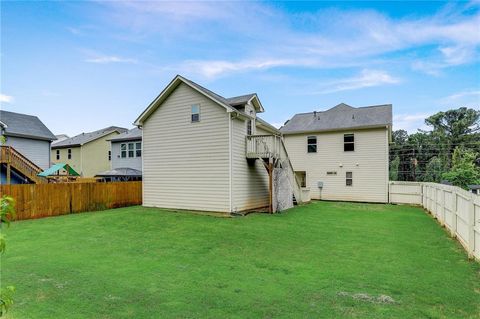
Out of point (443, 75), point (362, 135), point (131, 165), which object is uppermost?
point (443, 75)

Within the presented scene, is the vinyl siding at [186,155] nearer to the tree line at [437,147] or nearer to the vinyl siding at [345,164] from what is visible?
the vinyl siding at [345,164]

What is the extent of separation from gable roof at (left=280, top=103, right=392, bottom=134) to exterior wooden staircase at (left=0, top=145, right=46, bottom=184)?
1717cm

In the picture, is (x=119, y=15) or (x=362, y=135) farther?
(x=362, y=135)

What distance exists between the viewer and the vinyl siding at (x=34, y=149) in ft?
67.1

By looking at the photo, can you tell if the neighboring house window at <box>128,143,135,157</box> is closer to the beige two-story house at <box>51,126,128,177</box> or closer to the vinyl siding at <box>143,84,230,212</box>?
the beige two-story house at <box>51,126,128,177</box>

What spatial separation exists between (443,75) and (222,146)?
16291 millimetres

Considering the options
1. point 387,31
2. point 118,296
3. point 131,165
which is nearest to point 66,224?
point 118,296

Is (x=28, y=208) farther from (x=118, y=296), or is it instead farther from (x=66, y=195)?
(x=118, y=296)

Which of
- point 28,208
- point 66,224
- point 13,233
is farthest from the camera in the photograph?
point 28,208

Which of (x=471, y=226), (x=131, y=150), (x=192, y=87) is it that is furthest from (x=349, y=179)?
(x=131, y=150)

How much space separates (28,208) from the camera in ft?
40.4

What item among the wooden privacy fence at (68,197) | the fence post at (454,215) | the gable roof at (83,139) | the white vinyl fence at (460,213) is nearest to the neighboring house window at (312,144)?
the white vinyl fence at (460,213)

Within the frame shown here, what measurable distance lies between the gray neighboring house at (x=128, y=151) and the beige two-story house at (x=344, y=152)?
38.8ft

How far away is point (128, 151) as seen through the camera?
23641 mm
